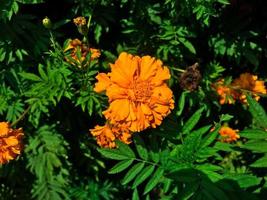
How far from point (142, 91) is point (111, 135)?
32 cm

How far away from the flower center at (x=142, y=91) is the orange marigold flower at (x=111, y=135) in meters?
0.22

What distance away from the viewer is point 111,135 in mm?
2168

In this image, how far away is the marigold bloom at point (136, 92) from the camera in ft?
6.34

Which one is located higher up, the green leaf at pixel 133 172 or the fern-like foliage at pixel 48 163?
the fern-like foliage at pixel 48 163

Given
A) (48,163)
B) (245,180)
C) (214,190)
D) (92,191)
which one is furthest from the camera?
(92,191)

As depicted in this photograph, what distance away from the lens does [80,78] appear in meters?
2.27

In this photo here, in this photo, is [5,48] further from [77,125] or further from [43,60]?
[77,125]

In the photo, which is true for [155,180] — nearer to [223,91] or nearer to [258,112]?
Result: [258,112]

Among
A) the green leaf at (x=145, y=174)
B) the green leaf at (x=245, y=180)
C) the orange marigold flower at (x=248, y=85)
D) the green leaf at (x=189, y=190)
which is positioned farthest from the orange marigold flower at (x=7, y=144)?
the orange marigold flower at (x=248, y=85)

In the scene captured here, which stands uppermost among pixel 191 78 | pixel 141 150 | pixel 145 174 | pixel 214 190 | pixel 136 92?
pixel 191 78

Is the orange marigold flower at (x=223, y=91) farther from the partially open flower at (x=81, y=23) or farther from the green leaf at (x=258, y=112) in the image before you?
the partially open flower at (x=81, y=23)

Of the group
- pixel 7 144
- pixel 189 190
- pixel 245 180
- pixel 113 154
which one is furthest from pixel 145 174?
pixel 7 144

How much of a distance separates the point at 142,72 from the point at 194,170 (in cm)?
50

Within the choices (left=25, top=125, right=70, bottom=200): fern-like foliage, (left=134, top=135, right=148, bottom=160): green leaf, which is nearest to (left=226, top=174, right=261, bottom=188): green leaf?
(left=134, top=135, right=148, bottom=160): green leaf
